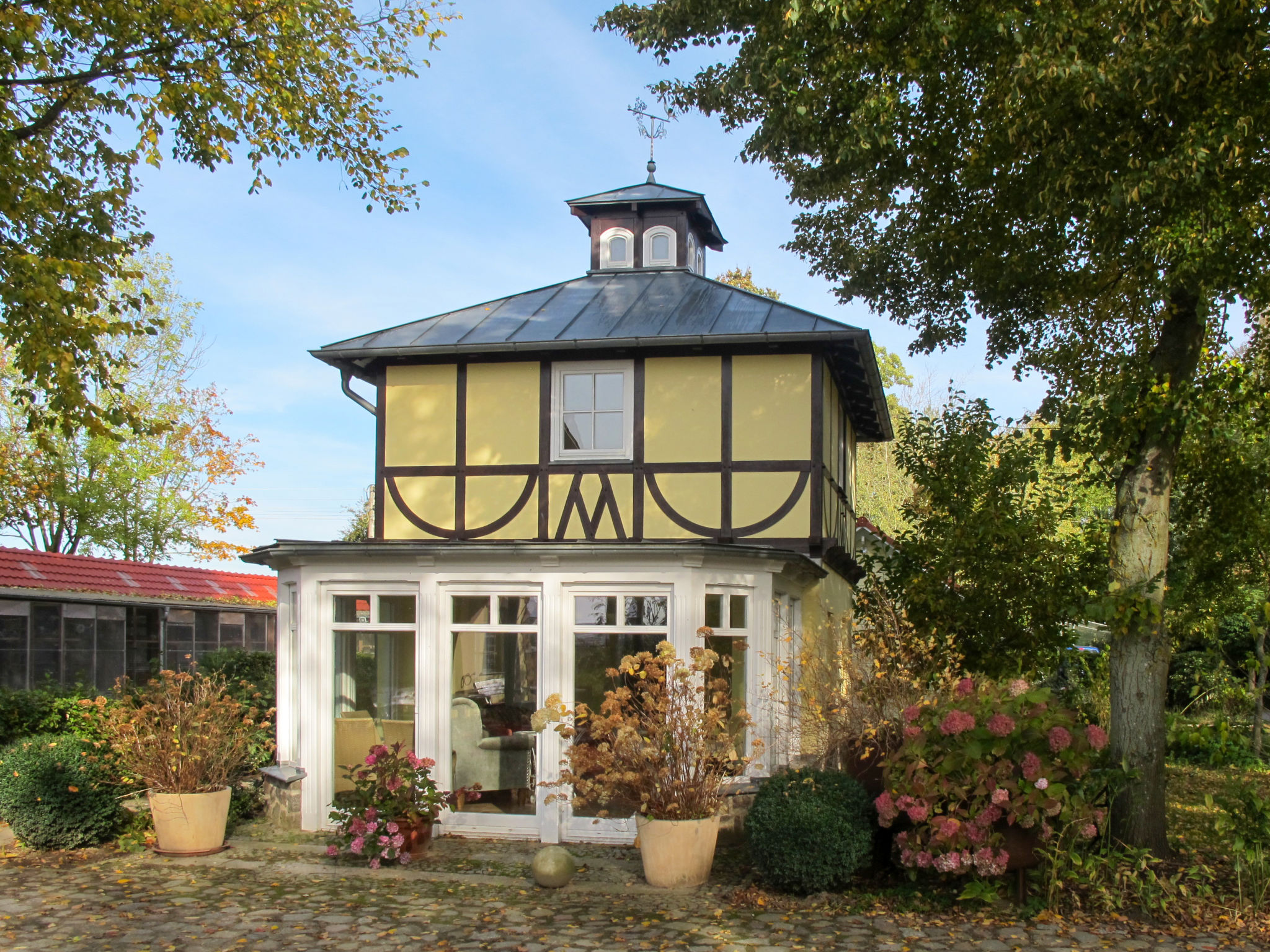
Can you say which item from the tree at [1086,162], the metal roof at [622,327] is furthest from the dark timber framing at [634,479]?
the tree at [1086,162]

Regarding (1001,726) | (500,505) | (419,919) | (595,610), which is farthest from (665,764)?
(500,505)

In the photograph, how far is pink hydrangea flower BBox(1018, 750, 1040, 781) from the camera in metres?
7.72

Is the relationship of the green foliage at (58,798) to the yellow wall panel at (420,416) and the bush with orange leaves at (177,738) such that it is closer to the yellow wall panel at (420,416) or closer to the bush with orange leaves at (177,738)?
the bush with orange leaves at (177,738)

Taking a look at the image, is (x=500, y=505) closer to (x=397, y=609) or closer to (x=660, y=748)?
(x=397, y=609)

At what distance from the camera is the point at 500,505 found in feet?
40.6

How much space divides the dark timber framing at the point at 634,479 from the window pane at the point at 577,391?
184 mm

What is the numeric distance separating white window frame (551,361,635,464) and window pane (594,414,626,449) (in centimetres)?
5

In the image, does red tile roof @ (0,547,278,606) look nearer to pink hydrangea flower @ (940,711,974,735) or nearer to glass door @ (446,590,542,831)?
glass door @ (446,590,542,831)

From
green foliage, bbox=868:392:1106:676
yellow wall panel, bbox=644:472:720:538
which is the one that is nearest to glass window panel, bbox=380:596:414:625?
yellow wall panel, bbox=644:472:720:538

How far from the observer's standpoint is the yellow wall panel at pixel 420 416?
12.7 meters

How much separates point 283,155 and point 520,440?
4438 millimetres

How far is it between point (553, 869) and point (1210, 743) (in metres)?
5.82

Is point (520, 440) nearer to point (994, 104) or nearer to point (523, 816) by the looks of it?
point (523, 816)

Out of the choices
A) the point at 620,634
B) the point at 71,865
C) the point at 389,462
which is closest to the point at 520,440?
the point at 389,462
